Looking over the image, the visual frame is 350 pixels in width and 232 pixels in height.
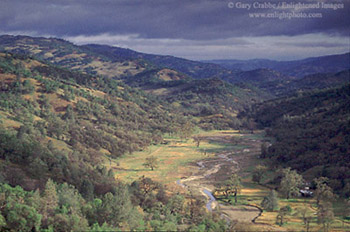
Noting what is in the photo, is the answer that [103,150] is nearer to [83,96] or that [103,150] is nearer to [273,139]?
[83,96]

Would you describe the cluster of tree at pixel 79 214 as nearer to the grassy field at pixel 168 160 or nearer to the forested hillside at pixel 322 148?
the grassy field at pixel 168 160

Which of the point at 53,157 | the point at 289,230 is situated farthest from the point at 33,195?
the point at 289,230

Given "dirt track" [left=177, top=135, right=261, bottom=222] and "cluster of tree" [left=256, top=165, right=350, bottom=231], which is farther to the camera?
"dirt track" [left=177, top=135, right=261, bottom=222]

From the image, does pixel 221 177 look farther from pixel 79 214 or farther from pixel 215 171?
pixel 79 214

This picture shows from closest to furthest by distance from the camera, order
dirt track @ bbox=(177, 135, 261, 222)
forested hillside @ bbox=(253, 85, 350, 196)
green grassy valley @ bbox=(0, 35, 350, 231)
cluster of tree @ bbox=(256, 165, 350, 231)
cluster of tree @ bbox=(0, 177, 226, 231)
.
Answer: cluster of tree @ bbox=(0, 177, 226, 231), green grassy valley @ bbox=(0, 35, 350, 231), cluster of tree @ bbox=(256, 165, 350, 231), dirt track @ bbox=(177, 135, 261, 222), forested hillside @ bbox=(253, 85, 350, 196)

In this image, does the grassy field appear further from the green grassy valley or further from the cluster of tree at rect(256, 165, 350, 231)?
the cluster of tree at rect(256, 165, 350, 231)

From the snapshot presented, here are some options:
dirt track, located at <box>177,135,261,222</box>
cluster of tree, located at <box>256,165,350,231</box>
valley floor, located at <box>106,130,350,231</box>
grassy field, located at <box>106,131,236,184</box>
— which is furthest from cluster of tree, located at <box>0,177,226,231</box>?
grassy field, located at <box>106,131,236,184</box>

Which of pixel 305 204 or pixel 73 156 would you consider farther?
pixel 73 156

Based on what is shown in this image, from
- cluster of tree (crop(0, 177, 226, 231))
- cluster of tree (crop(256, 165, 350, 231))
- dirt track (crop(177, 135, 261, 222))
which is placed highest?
cluster of tree (crop(0, 177, 226, 231))

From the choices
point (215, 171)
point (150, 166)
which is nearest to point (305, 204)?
point (215, 171)

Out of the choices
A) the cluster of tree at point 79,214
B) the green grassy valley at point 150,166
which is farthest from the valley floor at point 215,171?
the cluster of tree at point 79,214

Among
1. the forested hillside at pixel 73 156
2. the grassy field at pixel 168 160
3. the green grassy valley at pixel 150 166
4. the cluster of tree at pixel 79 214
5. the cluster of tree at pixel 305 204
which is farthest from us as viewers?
the grassy field at pixel 168 160
